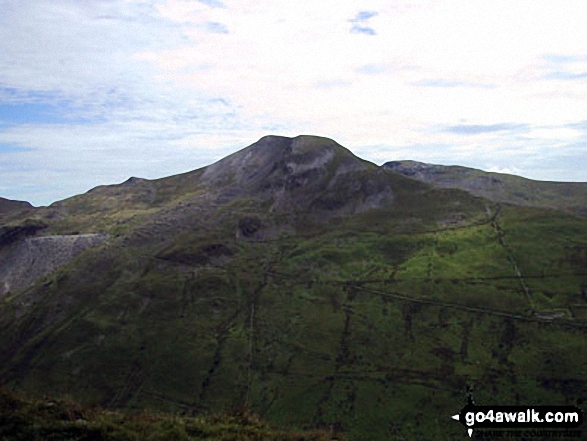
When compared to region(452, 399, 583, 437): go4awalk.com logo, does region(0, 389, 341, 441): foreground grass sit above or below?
above

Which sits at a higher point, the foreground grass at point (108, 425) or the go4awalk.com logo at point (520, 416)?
the foreground grass at point (108, 425)

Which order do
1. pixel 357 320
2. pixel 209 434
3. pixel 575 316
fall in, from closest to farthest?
pixel 209 434 < pixel 575 316 < pixel 357 320

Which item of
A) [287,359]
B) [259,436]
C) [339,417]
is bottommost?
Result: [339,417]

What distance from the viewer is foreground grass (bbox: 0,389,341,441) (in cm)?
3581

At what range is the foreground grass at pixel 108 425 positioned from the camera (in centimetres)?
3581

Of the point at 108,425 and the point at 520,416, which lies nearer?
the point at 108,425

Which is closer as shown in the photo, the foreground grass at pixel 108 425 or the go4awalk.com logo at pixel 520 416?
the foreground grass at pixel 108 425

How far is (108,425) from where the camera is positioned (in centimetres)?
3722

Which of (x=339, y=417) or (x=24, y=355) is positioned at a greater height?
(x=24, y=355)

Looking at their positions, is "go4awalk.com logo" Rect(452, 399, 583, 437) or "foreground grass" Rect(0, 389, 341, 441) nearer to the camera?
"foreground grass" Rect(0, 389, 341, 441)

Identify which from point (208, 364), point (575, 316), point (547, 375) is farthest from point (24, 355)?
point (575, 316)

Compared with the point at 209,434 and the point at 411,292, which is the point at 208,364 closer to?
the point at 411,292

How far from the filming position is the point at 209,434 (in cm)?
3788

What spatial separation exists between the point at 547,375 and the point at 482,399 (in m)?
21.8
